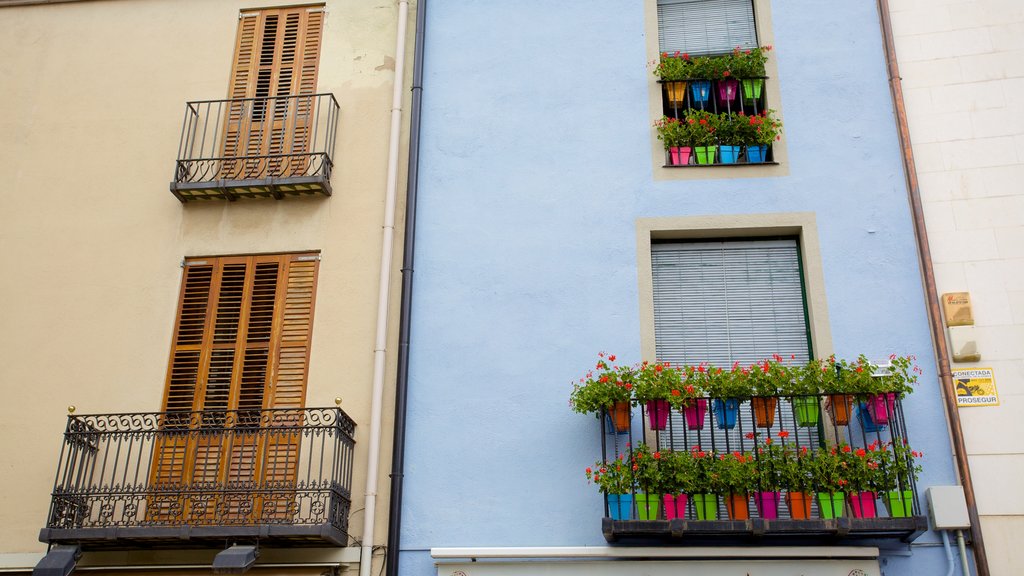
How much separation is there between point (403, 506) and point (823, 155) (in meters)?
5.63

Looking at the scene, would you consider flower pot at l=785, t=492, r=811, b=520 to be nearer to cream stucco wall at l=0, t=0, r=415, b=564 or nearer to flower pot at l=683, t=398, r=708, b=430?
flower pot at l=683, t=398, r=708, b=430

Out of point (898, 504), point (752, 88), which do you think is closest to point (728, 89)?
point (752, 88)

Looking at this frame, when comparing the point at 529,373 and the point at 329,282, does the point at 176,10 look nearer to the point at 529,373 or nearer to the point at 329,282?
the point at 329,282

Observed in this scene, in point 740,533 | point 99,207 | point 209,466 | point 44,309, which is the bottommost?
point 740,533

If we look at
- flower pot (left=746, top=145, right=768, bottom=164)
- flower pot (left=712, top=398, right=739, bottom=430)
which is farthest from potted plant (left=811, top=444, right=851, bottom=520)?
flower pot (left=746, top=145, right=768, bottom=164)

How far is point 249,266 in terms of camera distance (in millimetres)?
11391

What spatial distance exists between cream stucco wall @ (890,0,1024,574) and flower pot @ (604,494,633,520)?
10.2 ft

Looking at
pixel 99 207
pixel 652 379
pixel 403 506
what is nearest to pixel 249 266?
pixel 99 207

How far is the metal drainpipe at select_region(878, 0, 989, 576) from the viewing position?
30.6ft

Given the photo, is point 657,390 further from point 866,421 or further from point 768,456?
point 866,421

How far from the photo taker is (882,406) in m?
9.53

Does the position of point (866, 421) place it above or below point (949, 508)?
above

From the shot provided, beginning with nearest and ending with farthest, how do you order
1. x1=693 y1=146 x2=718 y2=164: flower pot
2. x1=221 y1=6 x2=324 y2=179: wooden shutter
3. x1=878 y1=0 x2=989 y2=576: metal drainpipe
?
1. x1=878 y1=0 x2=989 y2=576: metal drainpipe
2. x1=693 y1=146 x2=718 y2=164: flower pot
3. x1=221 y1=6 x2=324 y2=179: wooden shutter

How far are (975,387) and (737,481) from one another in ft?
8.35
